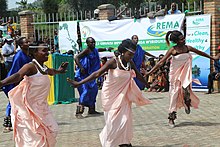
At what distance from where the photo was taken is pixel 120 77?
7.05 m

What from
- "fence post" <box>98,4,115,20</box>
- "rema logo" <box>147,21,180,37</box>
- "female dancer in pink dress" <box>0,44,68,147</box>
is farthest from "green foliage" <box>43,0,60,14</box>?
"female dancer in pink dress" <box>0,44,68,147</box>

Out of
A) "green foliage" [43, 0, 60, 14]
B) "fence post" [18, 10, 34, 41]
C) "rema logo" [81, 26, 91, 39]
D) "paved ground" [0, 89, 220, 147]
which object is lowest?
"paved ground" [0, 89, 220, 147]

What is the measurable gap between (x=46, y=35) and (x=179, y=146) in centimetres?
1385

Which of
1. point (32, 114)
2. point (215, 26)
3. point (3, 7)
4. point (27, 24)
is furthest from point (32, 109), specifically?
point (3, 7)

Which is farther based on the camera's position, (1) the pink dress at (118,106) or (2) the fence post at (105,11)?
(2) the fence post at (105,11)

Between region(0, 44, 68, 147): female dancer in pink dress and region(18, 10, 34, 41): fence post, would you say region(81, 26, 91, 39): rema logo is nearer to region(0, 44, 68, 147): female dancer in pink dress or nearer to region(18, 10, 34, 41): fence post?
region(18, 10, 34, 41): fence post

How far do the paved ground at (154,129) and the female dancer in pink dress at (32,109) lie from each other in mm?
1821

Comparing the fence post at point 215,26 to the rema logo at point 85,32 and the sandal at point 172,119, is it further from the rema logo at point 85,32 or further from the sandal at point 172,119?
the sandal at point 172,119

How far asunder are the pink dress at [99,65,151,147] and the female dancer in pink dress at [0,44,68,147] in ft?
3.48

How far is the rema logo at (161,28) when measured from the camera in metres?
15.7

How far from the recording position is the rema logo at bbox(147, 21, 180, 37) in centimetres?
1567

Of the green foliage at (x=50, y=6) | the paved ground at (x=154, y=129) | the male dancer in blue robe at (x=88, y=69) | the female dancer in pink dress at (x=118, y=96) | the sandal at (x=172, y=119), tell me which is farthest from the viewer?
the green foliage at (x=50, y=6)

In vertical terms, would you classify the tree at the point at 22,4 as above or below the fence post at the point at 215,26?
above

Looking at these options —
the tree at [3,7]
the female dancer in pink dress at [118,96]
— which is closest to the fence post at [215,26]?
the female dancer in pink dress at [118,96]
